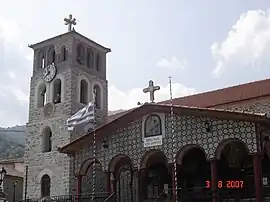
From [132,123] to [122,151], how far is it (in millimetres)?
1239

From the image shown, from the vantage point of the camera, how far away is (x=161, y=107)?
63.7ft

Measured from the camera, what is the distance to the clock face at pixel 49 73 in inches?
1189

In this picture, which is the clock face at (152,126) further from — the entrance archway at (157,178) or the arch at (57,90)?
the arch at (57,90)

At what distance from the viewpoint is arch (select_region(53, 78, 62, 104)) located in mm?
29856

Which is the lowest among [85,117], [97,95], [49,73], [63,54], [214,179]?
[214,179]

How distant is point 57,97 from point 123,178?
757 cm

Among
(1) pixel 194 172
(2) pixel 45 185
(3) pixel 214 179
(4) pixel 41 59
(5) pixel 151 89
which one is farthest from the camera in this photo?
(4) pixel 41 59

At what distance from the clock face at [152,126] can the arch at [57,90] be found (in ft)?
36.1

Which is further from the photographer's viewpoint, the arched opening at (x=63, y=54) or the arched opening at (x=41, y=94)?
the arched opening at (x=41, y=94)

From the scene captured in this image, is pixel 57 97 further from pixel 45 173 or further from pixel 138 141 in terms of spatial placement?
pixel 138 141

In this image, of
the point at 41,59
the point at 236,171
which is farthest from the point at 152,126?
the point at 41,59

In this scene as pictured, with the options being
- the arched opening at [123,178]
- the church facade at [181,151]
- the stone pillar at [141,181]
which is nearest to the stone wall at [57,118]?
the arched opening at [123,178]

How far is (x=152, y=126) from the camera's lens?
781 inches

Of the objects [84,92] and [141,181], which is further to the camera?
[84,92]
